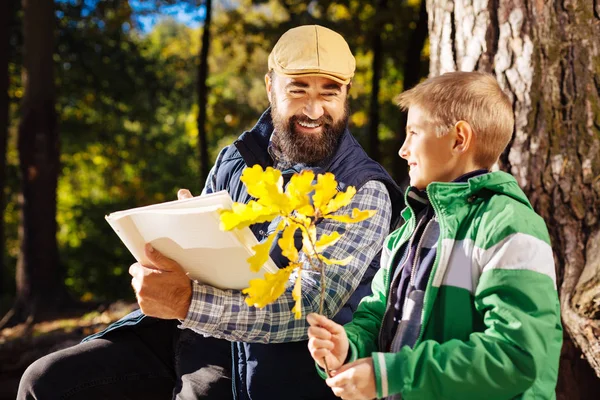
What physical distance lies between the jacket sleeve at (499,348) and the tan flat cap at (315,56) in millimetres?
1110

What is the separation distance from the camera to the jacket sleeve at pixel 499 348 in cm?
161

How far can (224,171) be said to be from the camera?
9.36ft

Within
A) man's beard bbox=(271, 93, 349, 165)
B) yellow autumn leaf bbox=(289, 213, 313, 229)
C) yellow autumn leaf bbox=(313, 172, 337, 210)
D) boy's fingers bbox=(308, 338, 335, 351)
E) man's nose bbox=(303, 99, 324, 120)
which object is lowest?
boy's fingers bbox=(308, 338, 335, 351)

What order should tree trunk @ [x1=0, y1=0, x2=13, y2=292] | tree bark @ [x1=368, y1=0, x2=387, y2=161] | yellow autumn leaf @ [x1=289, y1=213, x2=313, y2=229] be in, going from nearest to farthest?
yellow autumn leaf @ [x1=289, y1=213, x2=313, y2=229] → tree trunk @ [x1=0, y1=0, x2=13, y2=292] → tree bark @ [x1=368, y1=0, x2=387, y2=161]

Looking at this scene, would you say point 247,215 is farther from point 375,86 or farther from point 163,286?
point 375,86

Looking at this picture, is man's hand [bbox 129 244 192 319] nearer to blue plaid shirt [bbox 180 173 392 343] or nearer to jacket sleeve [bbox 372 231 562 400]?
blue plaid shirt [bbox 180 173 392 343]

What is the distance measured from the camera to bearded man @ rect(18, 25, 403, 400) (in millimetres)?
2131

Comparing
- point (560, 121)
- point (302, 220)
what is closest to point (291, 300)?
point (302, 220)

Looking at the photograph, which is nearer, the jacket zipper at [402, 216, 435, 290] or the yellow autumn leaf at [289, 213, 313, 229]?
the yellow autumn leaf at [289, 213, 313, 229]

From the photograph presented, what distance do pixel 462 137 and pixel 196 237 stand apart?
2.45ft

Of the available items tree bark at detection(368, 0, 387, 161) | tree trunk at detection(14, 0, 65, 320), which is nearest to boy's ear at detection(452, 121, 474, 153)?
tree trunk at detection(14, 0, 65, 320)

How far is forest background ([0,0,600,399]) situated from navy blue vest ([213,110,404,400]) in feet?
2.46

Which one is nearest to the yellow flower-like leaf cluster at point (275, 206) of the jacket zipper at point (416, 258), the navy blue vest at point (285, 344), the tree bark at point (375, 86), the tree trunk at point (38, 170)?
the jacket zipper at point (416, 258)

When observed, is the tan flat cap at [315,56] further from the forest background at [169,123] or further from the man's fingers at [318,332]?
the man's fingers at [318,332]
